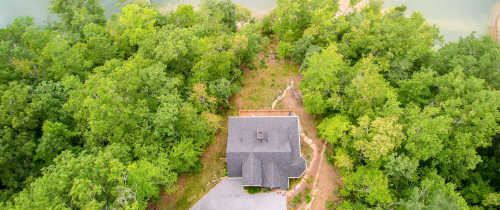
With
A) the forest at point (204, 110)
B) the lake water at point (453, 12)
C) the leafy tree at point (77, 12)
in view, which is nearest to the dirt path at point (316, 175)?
the forest at point (204, 110)

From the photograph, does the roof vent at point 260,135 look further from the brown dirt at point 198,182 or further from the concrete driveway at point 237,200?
the brown dirt at point 198,182

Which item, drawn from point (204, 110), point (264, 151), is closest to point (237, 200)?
point (264, 151)

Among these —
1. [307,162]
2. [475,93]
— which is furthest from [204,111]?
[475,93]

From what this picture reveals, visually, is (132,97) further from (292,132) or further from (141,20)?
(292,132)

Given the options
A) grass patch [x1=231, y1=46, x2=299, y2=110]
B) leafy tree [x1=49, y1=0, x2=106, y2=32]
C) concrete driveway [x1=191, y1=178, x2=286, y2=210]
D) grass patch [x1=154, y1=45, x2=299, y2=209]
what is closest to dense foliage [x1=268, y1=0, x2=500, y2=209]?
grass patch [x1=231, y1=46, x2=299, y2=110]

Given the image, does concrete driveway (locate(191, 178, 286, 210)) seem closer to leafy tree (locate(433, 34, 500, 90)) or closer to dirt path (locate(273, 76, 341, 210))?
dirt path (locate(273, 76, 341, 210))

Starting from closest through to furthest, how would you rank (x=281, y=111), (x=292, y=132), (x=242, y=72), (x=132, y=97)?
(x=132, y=97)
(x=292, y=132)
(x=281, y=111)
(x=242, y=72)
